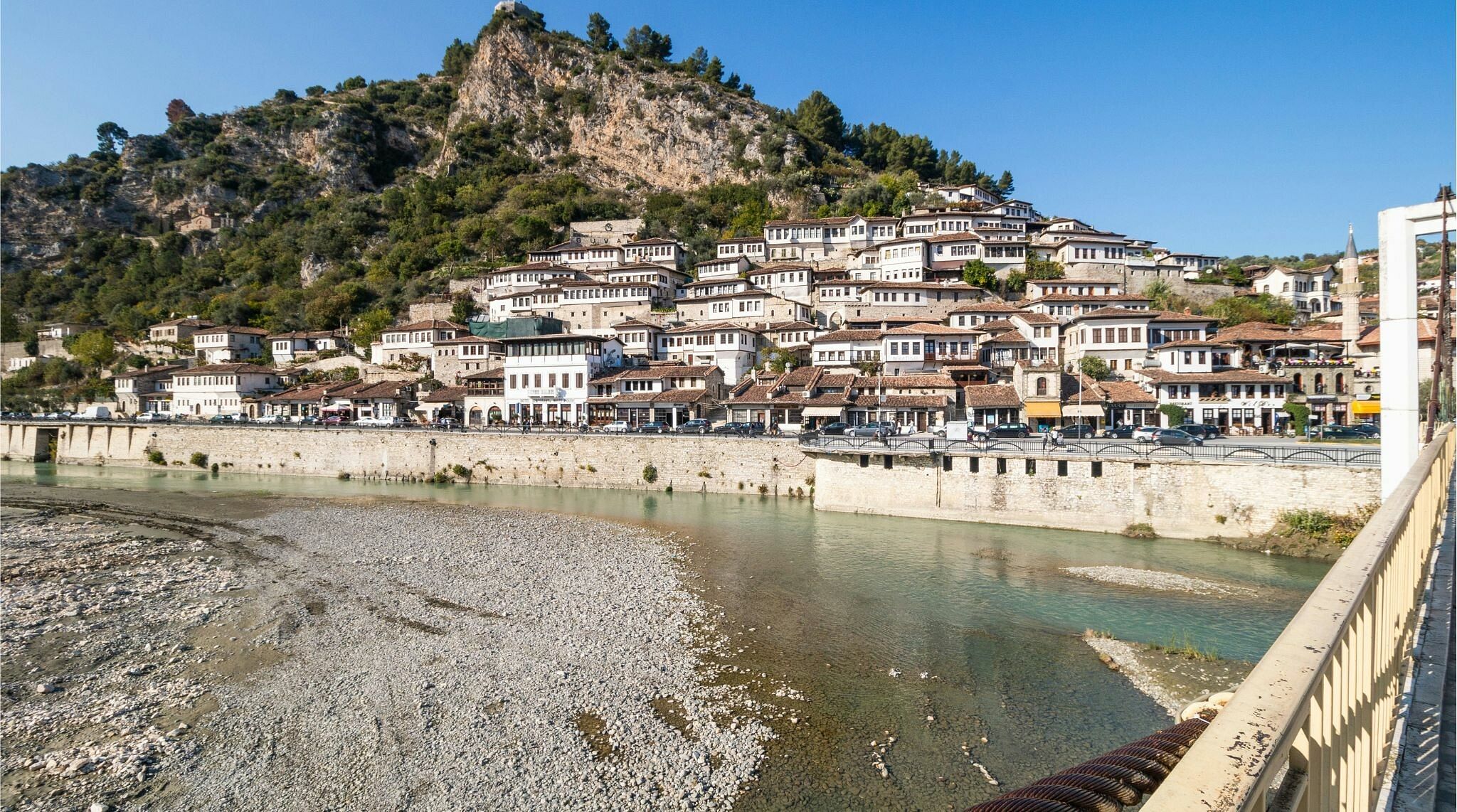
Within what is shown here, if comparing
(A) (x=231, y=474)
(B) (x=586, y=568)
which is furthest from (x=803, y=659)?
(A) (x=231, y=474)

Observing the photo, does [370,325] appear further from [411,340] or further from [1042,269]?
[1042,269]

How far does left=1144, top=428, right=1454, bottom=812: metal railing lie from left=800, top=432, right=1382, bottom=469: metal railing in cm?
2382

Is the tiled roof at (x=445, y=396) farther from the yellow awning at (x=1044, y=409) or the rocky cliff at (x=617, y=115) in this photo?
the rocky cliff at (x=617, y=115)

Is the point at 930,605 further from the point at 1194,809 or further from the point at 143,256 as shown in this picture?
the point at 143,256

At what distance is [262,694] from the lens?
13.1 m

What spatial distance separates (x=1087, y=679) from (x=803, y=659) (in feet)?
19.2

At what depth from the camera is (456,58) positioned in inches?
5541

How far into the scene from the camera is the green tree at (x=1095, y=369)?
4197cm

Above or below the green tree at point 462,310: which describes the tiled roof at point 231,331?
below

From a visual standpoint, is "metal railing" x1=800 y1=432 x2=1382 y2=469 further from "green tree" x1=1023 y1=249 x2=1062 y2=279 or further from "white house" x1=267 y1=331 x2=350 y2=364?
"white house" x1=267 y1=331 x2=350 y2=364

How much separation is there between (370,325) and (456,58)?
100892 mm

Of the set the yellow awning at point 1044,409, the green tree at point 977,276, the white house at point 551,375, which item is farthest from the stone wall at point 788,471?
the green tree at point 977,276

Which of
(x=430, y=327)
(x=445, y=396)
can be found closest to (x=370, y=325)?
(x=430, y=327)

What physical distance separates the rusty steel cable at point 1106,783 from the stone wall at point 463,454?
3006 centimetres
